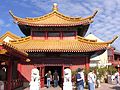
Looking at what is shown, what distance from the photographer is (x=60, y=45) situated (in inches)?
1024

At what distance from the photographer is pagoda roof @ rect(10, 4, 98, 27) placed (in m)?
26.5

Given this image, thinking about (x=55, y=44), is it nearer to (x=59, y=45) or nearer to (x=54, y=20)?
(x=59, y=45)

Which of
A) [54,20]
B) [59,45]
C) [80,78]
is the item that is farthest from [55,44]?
[80,78]

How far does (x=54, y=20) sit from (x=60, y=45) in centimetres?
349

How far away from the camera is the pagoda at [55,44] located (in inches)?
980

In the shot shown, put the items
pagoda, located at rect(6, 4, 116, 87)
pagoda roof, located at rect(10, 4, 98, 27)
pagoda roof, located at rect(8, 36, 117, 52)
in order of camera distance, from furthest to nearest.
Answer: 1. pagoda roof, located at rect(10, 4, 98, 27)
2. pagoda, located at rect(6, 4, 116, 87)
3. pagoda roof, located at rect(8, 36, 117, 52)

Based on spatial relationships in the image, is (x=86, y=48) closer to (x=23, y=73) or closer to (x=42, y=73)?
(x=42, y=73)

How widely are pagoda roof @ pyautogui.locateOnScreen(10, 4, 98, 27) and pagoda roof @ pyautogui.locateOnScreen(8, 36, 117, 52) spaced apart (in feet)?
5.61

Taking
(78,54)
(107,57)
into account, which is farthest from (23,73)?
(107,57)

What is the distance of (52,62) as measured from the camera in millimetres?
25578

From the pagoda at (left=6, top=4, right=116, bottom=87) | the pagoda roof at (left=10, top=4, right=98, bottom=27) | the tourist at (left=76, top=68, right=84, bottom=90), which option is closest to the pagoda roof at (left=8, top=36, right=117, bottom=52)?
the pagoda at (left=6, top=4, right=116, bottom=87)

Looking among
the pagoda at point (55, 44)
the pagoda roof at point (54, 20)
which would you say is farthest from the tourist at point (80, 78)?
the pagoda roof at point (54, 20)

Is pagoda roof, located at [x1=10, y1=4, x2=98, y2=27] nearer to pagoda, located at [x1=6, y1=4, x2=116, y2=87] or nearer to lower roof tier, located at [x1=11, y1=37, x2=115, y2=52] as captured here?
pagoda, located at [x1=6, y1=4, x2=116, y2=87]

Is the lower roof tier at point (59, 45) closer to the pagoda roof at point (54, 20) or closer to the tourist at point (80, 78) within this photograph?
the pagoda roof at point (54, 20)
